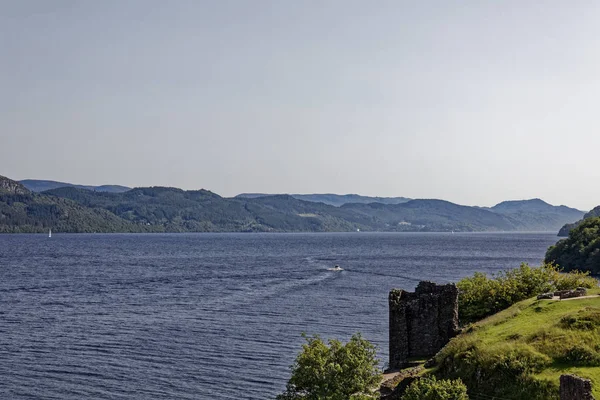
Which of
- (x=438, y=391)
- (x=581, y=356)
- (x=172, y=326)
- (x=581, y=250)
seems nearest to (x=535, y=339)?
(x=581, y=356)

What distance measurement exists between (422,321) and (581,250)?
118m

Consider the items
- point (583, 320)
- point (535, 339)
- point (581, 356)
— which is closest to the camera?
point (581, 356)

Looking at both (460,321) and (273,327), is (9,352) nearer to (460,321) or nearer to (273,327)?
(273,327)

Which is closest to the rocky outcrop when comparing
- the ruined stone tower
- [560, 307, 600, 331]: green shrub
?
the ruined stone tower

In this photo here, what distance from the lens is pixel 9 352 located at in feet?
226

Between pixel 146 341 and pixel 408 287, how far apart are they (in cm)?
6314

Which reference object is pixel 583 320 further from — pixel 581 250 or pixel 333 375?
pixel 581 250

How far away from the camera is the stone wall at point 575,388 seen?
90.7ft

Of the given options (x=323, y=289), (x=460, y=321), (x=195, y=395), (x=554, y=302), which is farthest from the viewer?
(x=323, y=289)

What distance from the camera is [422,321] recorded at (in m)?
48.8

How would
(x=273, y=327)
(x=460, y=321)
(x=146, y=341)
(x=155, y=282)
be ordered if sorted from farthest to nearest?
(x=155, y=282) < (x=273, y=327) < (x=146, y=341) < (x=460, y=321)

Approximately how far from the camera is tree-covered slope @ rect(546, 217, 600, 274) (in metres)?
146

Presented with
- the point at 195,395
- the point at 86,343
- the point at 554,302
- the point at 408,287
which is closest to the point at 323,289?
the point at 408,287

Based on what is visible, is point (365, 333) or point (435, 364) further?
point (365, 333)
